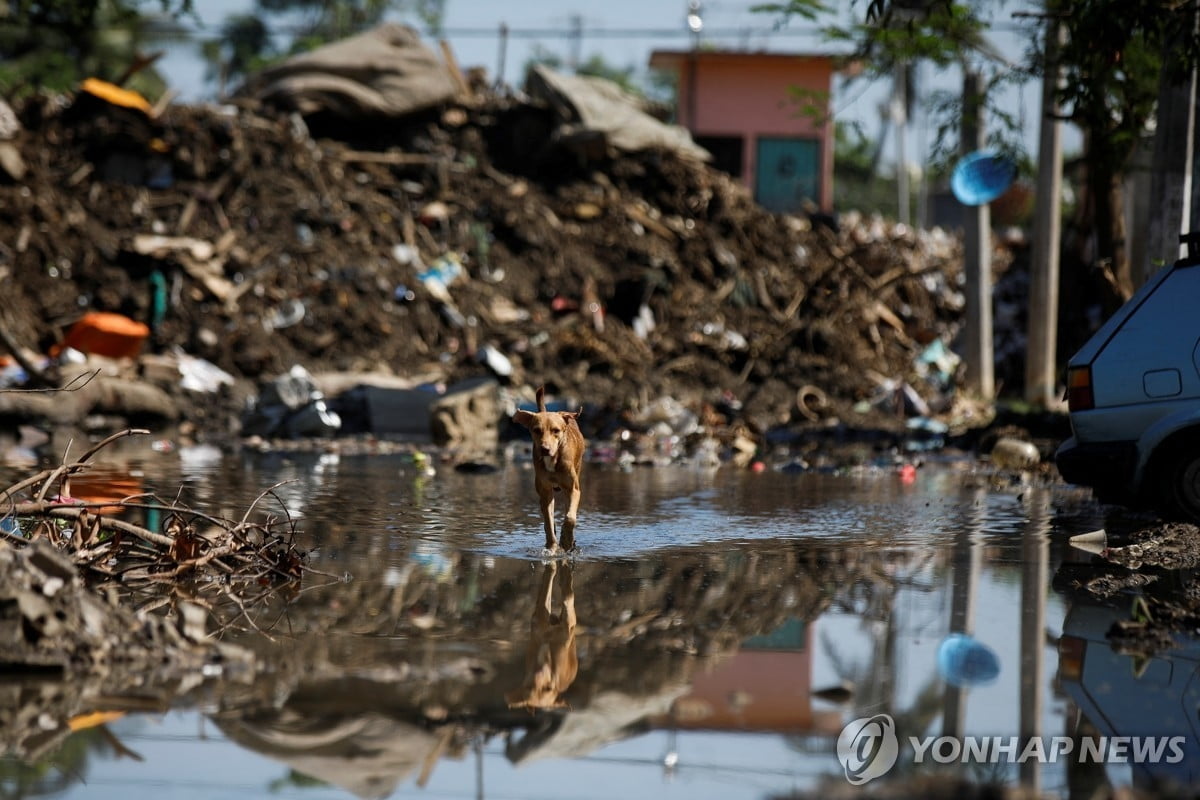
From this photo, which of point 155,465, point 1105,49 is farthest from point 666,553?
point 155,465

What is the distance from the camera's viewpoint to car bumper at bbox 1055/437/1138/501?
9586mm

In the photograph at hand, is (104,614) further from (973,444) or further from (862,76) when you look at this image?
(862,76)

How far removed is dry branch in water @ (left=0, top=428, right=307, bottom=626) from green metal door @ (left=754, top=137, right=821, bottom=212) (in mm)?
36651

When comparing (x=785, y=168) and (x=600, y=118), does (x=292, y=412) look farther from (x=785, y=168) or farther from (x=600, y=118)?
(x=785, y=168)

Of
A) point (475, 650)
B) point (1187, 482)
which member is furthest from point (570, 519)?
point (1187, 482)

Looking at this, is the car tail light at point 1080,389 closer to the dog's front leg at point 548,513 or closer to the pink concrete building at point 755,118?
the dog's front leg at point 548,513

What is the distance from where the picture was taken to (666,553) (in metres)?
8.43

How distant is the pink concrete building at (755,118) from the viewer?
42906 mm

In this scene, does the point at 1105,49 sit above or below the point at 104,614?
above

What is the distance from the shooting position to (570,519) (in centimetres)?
820

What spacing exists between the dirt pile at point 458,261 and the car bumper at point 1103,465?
11753mm

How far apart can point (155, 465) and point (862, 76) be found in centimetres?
1211

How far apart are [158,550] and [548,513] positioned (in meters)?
2.27
